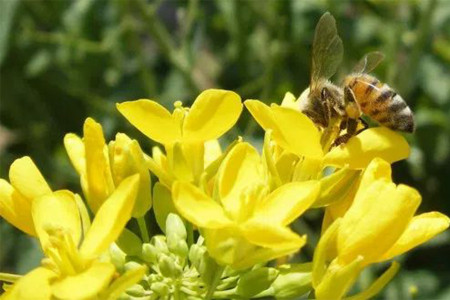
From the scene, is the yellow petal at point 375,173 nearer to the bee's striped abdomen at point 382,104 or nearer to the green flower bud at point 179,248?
the bee's striped abdomen at point 382,104

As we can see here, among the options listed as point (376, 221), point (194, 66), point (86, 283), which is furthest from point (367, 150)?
point (194, 66)

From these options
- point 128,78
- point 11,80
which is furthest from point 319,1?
point 11,80

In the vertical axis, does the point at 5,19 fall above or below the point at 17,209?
above

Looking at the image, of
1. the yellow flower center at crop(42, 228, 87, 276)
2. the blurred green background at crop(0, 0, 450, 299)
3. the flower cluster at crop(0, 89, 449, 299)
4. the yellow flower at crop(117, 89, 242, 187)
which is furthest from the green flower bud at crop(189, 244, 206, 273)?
the blurred green background at crop(0, 0, 450, 299)

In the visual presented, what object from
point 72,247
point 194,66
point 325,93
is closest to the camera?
point 72,247

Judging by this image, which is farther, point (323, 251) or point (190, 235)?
point (190, 235)

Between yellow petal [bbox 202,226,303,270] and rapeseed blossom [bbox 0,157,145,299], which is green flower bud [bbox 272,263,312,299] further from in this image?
rapeseed blossom [bbox 0,157,145,299]

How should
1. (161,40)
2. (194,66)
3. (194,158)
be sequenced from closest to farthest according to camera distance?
(194,158) < (161,40) < (194,66)

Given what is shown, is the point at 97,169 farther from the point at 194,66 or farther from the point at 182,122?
the point at 194,66

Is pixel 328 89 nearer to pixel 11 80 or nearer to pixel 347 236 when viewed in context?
pixel 347 236
